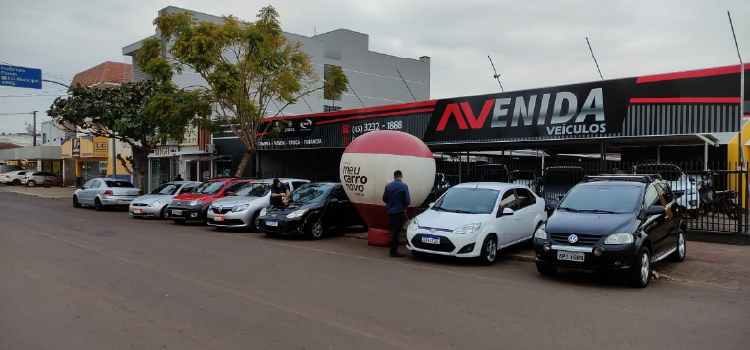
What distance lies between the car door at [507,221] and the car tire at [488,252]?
0.68ft

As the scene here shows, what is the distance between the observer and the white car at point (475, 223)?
10.1 metres

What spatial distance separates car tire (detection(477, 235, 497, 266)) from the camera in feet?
33.7

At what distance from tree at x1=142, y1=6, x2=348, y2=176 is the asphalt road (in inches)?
392

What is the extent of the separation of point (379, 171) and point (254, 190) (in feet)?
17.7


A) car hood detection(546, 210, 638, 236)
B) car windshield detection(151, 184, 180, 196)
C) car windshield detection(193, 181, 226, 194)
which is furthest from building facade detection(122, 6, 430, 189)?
car hood detection(546, 210, 638, 236)

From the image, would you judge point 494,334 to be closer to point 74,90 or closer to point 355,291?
point 355,291

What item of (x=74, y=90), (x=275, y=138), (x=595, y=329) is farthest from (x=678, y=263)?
(x=74, y=90)

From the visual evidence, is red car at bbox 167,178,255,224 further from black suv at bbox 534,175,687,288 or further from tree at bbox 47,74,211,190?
black suv at bbox 534,175,687,288

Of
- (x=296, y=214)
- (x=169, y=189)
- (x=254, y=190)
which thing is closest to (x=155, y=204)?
(x=169, y=189)

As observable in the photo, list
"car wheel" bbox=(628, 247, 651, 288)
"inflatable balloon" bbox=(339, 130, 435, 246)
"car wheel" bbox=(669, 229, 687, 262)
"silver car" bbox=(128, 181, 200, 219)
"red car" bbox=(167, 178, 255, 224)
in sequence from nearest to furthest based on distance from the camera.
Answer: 1. "car wheel" bbox=(628, 247, 651, 288)
2. "car wheel" bbox=(669, 229, 687, 262)
3. "inflatable balloon" bbox=(339, 130, 435, 246)
4. "red car" bbox=(167, 178, 255, 224)
5. "silver car" bbox=(128, 181, 200, 219)

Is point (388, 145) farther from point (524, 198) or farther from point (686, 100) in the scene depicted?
point (686, 100)

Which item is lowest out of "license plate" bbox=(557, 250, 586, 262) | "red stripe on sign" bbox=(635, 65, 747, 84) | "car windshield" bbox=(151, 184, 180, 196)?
"license plate" bbox=(557, 250, 586, 262)

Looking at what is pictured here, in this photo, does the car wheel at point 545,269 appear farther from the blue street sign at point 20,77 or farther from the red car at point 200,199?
the blue street sign at point 20,77

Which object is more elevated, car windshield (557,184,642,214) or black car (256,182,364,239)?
car windshield (557,184,642,214)
